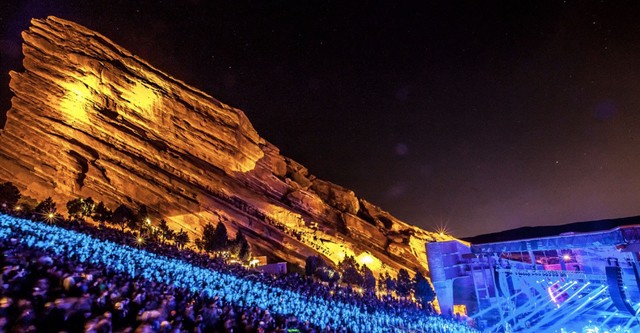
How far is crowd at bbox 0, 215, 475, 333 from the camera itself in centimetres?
618

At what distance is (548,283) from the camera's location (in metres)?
21.8

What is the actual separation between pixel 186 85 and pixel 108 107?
594 inches

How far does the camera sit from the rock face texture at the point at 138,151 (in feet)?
173

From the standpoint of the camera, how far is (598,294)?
60.3 feet

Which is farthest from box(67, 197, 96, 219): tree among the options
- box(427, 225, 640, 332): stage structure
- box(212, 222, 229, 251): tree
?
box(427, 225, 640, 332): stage structure

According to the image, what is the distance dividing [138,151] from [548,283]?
56.3 meters

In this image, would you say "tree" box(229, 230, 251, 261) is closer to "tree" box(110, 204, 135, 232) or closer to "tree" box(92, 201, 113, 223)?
"tree" box(110, 204, 135, 232)

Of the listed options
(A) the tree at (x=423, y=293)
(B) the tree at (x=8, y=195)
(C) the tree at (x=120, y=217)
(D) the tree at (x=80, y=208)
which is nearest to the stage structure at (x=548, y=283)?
(A) the tree at (x=423, y=293)

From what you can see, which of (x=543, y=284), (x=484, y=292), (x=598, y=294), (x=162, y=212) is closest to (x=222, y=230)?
(x=162, y=212)

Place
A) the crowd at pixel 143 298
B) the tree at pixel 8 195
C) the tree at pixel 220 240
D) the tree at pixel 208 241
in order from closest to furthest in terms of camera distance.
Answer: the crowd at pixel 143 298
the tree at pixel 8 195
the tree at pixel 220 240
the tree at pixel 208 241

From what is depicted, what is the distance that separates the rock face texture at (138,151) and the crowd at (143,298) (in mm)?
32761

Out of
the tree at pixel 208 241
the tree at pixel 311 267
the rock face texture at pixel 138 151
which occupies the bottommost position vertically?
the tree at pixel 311 267

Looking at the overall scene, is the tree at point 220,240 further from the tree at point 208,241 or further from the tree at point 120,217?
the tree at point 120,217

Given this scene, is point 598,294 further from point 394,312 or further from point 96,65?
point 96,65
